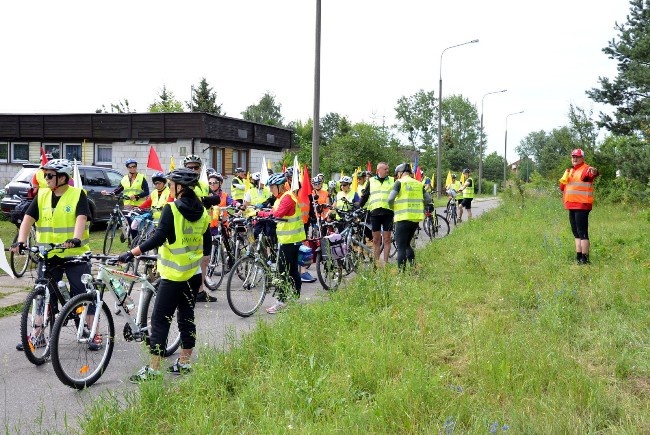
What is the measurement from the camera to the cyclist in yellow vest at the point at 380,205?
11.2m

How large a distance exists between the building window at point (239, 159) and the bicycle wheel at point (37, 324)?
26152 millimetres

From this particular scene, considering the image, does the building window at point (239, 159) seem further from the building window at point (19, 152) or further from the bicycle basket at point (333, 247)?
the bicycle basket at point (333, 247)

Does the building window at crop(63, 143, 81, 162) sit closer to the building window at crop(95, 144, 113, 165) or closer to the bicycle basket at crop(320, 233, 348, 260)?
the building window at crop(95, 144, 113, 165)

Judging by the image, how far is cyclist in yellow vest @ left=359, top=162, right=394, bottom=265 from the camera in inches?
443

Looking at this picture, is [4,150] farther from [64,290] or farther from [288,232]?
[64,290]

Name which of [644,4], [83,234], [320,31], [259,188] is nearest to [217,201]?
[83,234]

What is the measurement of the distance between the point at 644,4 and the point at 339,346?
2604 centimetres

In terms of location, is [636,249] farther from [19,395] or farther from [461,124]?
[461,124]

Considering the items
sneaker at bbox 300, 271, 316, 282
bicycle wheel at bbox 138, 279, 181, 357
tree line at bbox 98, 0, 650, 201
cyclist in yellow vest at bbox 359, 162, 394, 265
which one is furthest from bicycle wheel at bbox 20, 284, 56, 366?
tree line at bbox 98, 0, 650, 201

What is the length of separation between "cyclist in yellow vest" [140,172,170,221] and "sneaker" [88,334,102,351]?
14.9 feet

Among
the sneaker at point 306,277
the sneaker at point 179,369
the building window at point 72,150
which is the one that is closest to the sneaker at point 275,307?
the sneaker at point 306,277

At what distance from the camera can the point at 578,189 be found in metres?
10.7

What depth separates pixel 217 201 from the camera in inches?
289

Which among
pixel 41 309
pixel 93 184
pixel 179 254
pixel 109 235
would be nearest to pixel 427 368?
pixel 179 254
